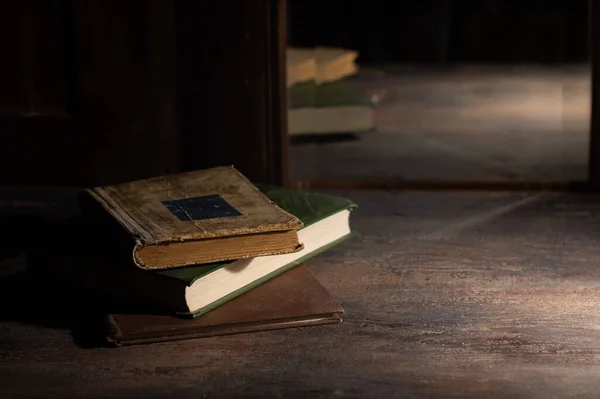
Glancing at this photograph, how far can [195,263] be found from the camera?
3.75 feet

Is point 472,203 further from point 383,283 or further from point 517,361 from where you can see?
point 517,361

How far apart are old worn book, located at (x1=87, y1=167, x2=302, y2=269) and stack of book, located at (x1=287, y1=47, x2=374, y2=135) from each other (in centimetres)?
111

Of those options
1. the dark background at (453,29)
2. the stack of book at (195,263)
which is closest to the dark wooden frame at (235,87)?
the stack of book at (195,263)

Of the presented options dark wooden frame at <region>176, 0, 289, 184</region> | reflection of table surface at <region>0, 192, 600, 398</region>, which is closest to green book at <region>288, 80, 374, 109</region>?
dark wooden frame at <region>176, 0, 289, 184</region>

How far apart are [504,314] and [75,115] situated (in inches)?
38.6

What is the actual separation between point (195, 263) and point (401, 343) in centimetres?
26

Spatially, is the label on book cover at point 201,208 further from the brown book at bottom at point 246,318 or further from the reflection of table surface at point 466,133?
the reflection of table surface at point 466,133

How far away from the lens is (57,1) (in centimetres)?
179

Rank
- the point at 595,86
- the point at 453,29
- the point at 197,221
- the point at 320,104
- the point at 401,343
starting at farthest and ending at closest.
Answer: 1. the point at 453,29
2. the point at 320,104
3. the point at 595,86
4. the point at 197,221
5. the point at 401,343

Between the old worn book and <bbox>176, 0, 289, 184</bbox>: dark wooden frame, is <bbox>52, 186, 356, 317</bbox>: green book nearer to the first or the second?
the old worn book

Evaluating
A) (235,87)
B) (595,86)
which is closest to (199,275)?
(235,87)

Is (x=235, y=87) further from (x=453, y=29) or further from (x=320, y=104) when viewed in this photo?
(x=453, y=29)

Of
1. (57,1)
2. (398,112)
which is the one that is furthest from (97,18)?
(398,112)

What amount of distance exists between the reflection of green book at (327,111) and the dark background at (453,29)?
64.9 inches
